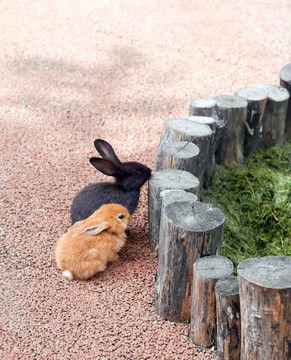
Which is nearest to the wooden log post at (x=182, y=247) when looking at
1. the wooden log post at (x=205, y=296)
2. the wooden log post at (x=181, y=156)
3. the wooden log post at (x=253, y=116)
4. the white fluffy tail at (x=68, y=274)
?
the wooden log post at (x=205, y=296)

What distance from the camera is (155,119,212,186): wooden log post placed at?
462 cm

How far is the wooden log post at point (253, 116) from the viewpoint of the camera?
5.41m

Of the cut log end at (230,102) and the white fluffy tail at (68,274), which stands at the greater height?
the cut log end at (230,102)

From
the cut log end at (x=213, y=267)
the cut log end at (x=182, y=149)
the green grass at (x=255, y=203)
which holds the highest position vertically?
the cut log end at (x=182, y=149)

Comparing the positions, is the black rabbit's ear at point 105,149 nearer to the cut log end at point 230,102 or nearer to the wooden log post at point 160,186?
the wooden log post at point 160,186

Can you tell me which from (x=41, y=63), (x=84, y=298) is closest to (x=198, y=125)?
(x=84, y=298)

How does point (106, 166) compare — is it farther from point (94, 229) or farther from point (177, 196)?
point (177, 196)

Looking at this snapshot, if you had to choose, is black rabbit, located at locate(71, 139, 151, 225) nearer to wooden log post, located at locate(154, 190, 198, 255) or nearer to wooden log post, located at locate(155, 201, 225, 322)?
wooden log post, located at locate(154, 190, 198, 255)

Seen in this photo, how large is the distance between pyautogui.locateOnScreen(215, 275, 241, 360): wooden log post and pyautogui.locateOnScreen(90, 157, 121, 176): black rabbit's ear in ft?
5.12

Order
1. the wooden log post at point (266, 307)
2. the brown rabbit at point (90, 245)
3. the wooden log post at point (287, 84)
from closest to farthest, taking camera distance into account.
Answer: the wooden log post at point (266, 307) < the brown rabbit at point (90, 245) < the wooden log post at point (287, 84)

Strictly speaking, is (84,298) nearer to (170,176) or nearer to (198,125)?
(170,176)

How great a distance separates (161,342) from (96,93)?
13.7 feet

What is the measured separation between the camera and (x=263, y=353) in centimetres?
286

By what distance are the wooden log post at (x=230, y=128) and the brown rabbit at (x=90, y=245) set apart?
1.71 m
